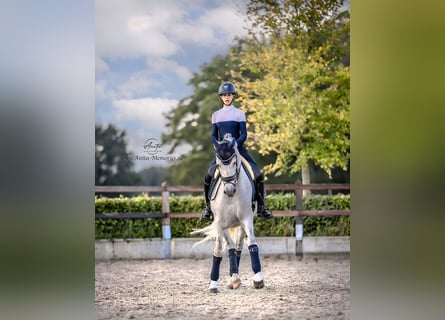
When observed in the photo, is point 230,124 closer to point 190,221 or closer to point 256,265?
point 256,265

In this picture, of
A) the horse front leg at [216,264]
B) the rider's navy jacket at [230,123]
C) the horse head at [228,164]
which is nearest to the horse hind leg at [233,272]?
the horse front leg at [216,264]

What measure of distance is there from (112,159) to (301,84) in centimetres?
226

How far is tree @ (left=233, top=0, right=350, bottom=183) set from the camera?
18.2ft

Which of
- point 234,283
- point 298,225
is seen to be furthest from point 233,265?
point 298,225

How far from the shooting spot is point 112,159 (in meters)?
6.05

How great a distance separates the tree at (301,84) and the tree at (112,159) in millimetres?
1376

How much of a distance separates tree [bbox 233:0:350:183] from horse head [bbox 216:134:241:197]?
1952 millimetres

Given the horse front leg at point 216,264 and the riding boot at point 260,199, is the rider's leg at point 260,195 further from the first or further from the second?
the horse front leg at point 216,264

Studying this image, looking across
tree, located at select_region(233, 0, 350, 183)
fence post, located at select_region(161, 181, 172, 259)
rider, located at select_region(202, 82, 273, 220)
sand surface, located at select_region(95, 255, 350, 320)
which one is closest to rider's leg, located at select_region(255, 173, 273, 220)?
rider, located at select_region(202, 82, 273, 220)
